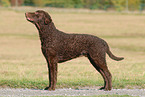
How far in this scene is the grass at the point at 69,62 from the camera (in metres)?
12.0

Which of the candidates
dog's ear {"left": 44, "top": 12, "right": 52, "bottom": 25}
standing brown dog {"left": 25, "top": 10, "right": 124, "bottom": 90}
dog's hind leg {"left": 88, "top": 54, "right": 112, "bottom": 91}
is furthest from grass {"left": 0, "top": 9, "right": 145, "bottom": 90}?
dog's ear {"left": 44, "top": 12, "right": 52, "bottom": 25}

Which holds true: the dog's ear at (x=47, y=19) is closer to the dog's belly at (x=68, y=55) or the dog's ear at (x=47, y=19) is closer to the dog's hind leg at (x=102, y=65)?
the dog's belly at (x=68, y=55)

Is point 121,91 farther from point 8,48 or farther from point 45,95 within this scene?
point 8,48

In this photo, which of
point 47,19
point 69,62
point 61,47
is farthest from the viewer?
point 69,62

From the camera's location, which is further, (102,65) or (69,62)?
(69,62)

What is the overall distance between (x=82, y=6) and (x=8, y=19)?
1116 inches

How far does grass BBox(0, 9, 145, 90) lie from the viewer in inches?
472

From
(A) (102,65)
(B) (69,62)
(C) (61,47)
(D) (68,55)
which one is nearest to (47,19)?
(C) (61,47)

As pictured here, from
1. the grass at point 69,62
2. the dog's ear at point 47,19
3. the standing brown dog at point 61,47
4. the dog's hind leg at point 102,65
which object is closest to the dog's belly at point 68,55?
the standing brown dog at point 61,47

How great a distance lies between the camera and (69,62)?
1812 cm

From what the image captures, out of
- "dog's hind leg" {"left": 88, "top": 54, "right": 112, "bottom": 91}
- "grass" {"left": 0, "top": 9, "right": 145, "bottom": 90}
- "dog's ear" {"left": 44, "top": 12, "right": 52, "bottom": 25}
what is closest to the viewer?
"dog's ear" {"left": 44, "top": 12, "right": 52, "bottom": 25}

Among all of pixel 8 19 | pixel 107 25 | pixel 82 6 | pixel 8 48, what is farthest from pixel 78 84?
pixel 82 6

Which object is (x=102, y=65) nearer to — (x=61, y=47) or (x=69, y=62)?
(x=61, y=47)

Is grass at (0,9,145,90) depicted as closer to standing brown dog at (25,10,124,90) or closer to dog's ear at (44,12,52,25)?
standing brown dog at (25,10,124,90)
